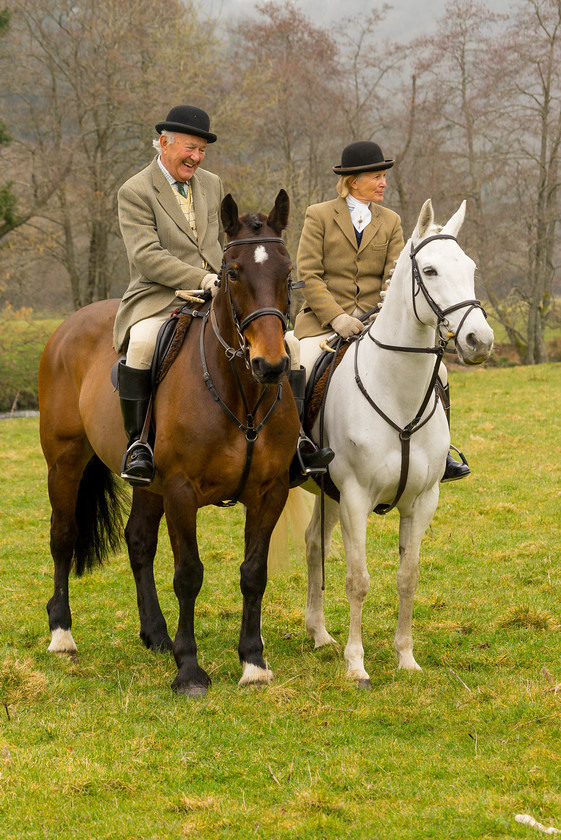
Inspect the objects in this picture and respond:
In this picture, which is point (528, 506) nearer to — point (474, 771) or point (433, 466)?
point (433, 466)

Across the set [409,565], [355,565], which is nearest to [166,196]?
[355,565]

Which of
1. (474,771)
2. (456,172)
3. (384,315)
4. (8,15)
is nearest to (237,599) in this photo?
(384,315)

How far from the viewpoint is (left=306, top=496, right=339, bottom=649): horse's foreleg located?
6.41 metres

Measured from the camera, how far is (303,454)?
18.9 feet

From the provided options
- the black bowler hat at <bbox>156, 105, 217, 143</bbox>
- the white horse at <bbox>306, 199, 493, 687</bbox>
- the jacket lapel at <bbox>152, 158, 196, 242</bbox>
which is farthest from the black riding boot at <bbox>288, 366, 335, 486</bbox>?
the black bowler hat at <bbox>156, 105, 217, 143</bbox>

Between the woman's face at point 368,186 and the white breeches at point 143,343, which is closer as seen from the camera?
the white breeches at point 143,343

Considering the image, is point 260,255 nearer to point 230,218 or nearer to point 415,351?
point 230,218

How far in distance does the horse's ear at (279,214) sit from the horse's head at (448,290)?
76 centimetres

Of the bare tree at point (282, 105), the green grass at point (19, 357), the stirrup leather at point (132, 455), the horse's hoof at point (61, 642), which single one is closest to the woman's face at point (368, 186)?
the stirrup leather at point (132, 455)

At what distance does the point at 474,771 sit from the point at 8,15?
22.2m

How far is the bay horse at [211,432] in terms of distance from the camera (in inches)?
187

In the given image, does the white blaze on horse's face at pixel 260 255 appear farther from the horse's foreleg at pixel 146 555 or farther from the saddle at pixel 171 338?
the horse's foreleg at pixel 146 555

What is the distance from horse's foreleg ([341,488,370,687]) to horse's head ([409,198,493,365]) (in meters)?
1.26

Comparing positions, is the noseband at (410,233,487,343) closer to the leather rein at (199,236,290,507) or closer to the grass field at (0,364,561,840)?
the leather rein at (199,236,290,507)
